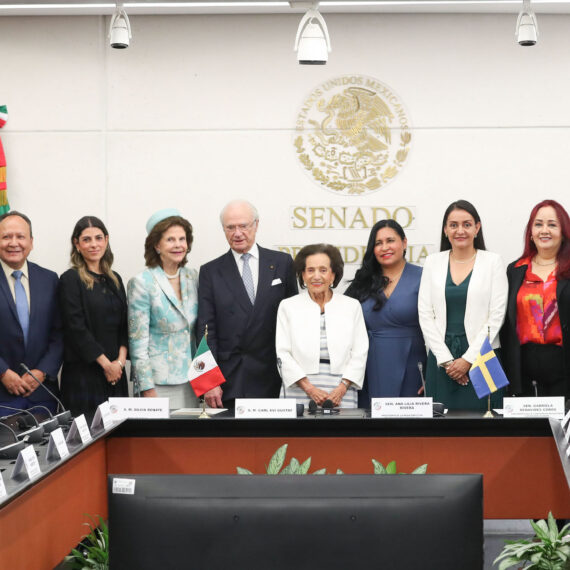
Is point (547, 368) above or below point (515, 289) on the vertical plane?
below

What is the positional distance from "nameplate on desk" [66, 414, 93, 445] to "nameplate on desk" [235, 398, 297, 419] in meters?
0.59

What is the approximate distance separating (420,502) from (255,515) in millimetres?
265

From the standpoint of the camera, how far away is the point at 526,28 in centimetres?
428

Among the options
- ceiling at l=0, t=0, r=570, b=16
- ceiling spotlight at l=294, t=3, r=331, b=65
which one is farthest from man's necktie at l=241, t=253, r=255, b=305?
ceiling at l=0, t=0, r=570, b=16

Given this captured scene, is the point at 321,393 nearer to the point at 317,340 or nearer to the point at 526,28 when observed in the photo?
the point at 317,340

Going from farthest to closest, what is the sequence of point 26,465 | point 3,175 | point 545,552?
point 3,175, point 26,465, point 545,552

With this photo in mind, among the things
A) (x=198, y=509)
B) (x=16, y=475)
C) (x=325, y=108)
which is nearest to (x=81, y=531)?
(x=16, y=475)

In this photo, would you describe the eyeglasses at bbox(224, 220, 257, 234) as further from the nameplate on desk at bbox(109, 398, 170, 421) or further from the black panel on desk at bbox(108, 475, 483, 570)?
the black panel on desk at bbox(108, 475, 483, 570)

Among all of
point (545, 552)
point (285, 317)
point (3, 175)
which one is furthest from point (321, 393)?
point (3, 175)

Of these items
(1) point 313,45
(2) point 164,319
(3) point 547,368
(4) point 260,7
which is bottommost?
(3) point 547,368

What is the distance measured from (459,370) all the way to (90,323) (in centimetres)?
183

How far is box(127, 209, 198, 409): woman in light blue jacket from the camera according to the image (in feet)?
14.1

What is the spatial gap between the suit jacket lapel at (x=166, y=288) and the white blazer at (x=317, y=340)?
0.58 m

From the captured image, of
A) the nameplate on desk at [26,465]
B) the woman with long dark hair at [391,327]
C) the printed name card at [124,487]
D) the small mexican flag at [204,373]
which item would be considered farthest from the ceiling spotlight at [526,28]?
the printed name card at [124,487]
